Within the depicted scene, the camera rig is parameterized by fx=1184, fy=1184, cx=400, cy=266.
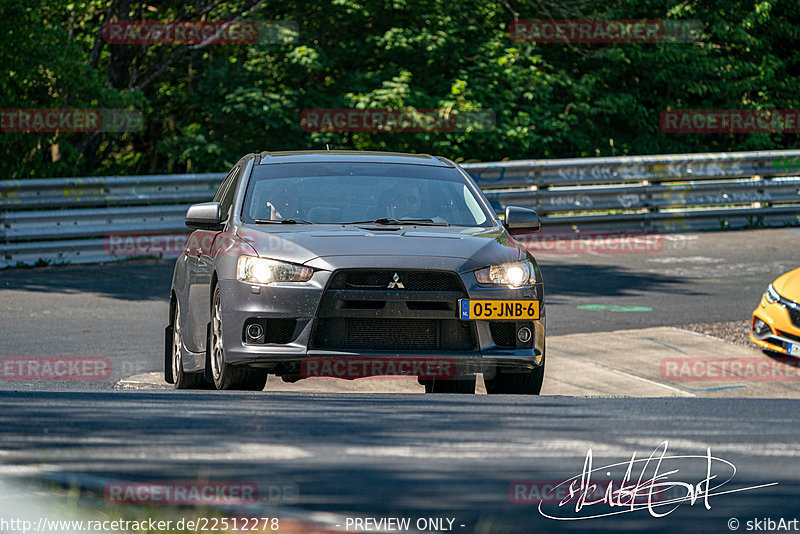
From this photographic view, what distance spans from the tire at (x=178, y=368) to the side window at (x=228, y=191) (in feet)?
2.69

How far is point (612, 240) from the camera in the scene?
18344 millimetres

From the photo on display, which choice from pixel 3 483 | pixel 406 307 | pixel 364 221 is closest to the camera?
pixel 3 483

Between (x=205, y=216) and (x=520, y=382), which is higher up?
(x=205, y=216)

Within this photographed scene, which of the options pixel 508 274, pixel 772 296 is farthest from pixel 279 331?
pixel 772 296

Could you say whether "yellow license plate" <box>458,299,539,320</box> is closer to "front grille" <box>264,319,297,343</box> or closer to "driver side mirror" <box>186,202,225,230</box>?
→ "front grille" <box>264,319,297,343</box>

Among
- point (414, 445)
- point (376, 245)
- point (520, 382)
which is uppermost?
point (414, 445)

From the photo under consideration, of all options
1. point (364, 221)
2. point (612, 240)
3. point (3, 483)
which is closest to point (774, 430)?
point (3, 483)

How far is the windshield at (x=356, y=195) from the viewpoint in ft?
25.1

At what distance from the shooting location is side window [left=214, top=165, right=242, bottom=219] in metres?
8.05

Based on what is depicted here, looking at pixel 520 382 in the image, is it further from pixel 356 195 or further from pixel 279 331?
pixel 356 195

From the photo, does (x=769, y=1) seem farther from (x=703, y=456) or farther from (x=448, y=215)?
(x=703, y=456)

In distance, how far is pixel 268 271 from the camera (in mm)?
6770

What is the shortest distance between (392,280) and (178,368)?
2.26 metres

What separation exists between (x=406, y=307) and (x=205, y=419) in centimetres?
304
